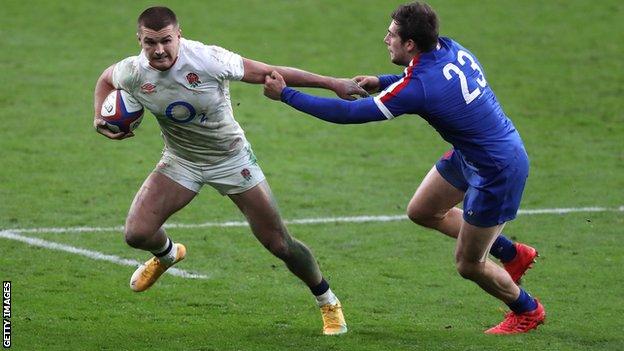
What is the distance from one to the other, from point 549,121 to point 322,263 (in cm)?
753

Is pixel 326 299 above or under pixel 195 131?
under

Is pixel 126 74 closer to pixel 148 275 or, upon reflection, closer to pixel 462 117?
pixel 148 275

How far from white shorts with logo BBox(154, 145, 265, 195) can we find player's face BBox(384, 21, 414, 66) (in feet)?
5.04

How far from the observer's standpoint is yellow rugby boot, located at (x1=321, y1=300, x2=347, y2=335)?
33.6 feet

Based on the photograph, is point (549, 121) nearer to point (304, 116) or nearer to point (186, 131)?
point (304, 116)

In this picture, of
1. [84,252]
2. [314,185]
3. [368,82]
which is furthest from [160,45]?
[314,185]

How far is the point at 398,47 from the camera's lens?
9.51 m

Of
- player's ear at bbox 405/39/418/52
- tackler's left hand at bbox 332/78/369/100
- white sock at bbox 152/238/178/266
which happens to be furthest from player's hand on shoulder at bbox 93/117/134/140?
player's ear at bbox 405/39/418/52

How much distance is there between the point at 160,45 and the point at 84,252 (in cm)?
403

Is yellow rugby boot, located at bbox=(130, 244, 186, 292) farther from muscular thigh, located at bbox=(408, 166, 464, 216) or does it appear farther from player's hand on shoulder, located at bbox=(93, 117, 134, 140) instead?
muscular thigh, located at bbox=(408, 166, 464, 216)

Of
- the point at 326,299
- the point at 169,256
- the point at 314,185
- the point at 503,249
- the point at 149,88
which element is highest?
the point at 149,88

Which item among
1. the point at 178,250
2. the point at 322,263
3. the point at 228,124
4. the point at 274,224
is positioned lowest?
the point at 322,263

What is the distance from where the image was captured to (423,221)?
10.8 metres

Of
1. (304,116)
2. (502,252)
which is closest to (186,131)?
(502,252)
